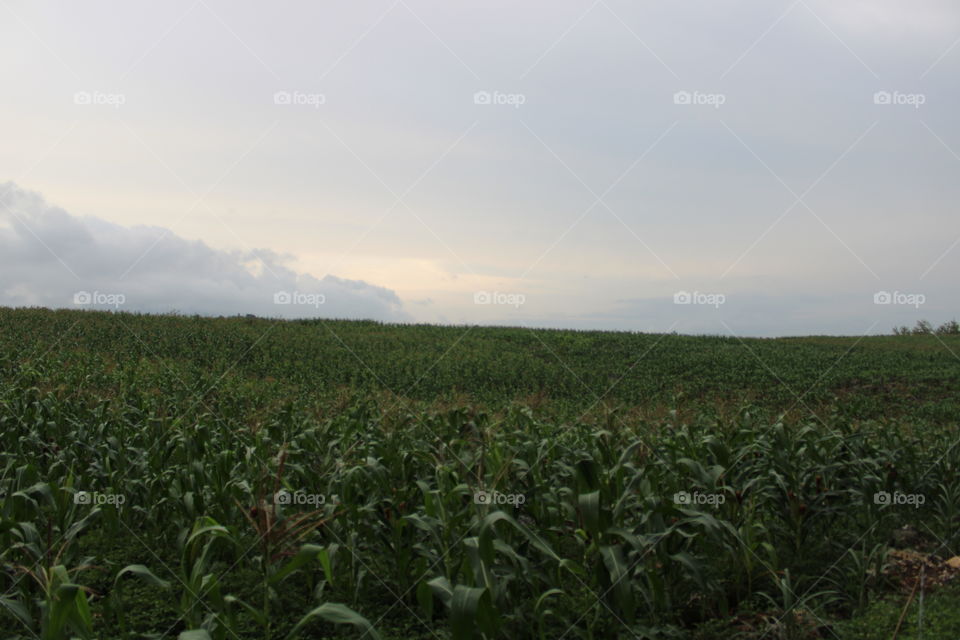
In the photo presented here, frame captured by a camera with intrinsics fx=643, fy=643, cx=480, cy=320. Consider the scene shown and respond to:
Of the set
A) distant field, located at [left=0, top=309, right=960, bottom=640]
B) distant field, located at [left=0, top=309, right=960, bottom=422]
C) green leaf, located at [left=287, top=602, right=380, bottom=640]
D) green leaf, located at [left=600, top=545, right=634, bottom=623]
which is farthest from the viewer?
distant field, located at [left=0, top=309, right=960, bottom=422]

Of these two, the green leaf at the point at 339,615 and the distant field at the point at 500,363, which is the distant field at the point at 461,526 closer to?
the green leaf at the point at 339,615

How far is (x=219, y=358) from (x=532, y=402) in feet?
62.0

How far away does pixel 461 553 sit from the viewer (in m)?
4.48

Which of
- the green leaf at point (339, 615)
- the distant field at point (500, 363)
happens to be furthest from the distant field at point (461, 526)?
the distant field at point (500, 363)

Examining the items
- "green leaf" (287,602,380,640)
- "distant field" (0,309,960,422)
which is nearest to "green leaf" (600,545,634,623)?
"green leaf" (287,602,380,640)

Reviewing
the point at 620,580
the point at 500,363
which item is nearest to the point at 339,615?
the point at 620,580

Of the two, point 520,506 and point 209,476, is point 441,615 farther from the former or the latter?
point 209,476

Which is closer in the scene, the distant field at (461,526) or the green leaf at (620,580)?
the green leaf at (620,580)

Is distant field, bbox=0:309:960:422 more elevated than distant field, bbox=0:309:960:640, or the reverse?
distant field, bbox=0:309:960:422

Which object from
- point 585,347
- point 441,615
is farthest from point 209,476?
point 585,347

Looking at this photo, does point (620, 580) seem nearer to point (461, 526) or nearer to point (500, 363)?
point (461, 526)

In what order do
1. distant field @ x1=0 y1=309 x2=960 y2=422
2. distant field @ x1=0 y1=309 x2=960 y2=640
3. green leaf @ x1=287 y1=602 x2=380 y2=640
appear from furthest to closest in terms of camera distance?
distant field @ x1=0 y1=309 x2=960 y2=422
distant field @ x1=0 y1=309 x2=960 y2=640
green leaf @ x1=287 y1=602 x2=380 y2=640

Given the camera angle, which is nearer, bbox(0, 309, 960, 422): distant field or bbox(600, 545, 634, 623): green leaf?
bbox(600, 545, 634, 623): green leaf

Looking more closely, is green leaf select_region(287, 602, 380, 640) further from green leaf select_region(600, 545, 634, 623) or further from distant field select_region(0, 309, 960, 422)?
distant field select_region(0, 309, 960, 422)
